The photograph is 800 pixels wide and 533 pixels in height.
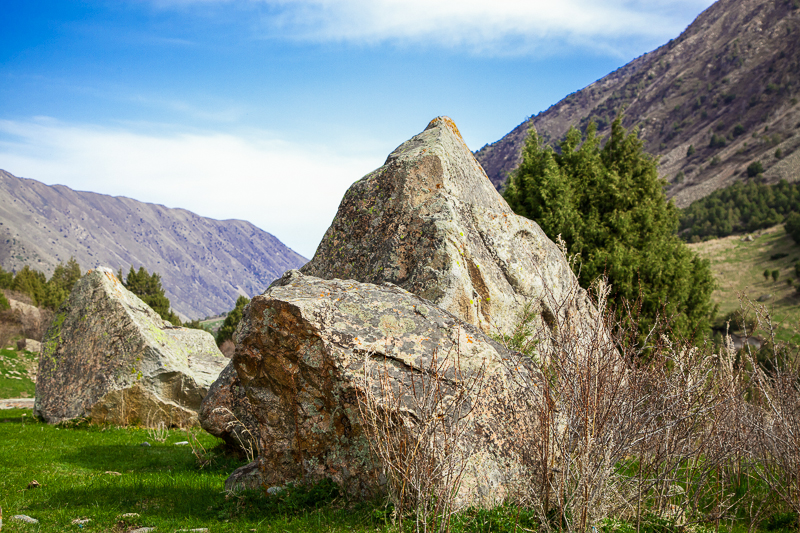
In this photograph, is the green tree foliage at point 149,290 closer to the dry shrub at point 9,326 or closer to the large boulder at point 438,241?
the dry shrub at point 9,326

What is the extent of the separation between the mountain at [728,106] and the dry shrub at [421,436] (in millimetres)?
96904

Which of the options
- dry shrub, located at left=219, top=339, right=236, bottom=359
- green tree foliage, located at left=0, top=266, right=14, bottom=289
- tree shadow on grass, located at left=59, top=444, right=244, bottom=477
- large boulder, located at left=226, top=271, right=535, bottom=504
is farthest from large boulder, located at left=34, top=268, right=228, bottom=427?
green tree foliage, located at left=0, top=266, right=14, bottom=289

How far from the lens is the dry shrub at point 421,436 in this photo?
4.04 metres

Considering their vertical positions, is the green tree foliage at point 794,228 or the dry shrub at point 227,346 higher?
the green tree foliage at point 794,228

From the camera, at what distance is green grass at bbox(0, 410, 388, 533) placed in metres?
4.95

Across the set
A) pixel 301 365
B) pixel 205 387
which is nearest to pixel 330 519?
pixel 301 365

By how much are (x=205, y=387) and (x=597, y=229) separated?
13227 millimetres

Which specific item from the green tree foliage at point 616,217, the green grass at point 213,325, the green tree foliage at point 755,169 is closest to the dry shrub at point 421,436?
the green tree foliage at point 616,217

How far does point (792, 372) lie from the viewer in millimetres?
5973

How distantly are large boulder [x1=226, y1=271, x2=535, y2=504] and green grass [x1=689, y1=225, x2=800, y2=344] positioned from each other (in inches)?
2049

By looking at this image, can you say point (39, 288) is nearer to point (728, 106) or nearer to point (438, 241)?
point (438, 241)

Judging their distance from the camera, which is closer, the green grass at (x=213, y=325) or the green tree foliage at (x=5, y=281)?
the green tree foliage at (x=5, y=281)

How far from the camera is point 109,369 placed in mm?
12359

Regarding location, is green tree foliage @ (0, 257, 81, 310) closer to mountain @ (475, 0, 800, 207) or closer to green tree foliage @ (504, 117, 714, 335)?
green tree foliage @ (504, 117, 714, 335)
